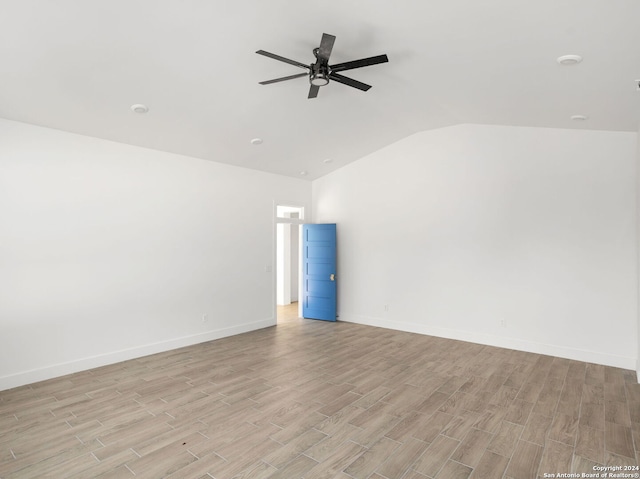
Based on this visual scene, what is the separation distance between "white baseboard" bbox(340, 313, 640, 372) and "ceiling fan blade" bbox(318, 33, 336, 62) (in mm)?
4869

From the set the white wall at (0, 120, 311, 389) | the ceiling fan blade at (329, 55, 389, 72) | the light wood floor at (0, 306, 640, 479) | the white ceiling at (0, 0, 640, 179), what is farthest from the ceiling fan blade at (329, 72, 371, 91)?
the white wall at (0, 120, 311, 389)

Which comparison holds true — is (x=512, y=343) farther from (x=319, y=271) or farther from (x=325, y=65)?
(x=325, y=65)

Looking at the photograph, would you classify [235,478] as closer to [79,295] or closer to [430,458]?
[430,458]

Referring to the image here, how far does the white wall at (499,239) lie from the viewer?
15.9 feet

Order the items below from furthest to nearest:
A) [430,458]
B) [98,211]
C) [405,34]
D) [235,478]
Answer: [98,211]
[405,34]
[430,458]
[235,478]

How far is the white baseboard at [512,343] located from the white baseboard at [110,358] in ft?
8.67

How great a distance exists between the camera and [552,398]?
3775mm

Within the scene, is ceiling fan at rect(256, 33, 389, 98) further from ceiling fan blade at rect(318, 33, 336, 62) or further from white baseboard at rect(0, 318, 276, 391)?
white baseboard at rect(0, 318, 276, 391)

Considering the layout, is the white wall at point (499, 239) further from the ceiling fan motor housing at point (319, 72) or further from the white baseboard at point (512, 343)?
the ceiling fan motor housing at point (319, 72)

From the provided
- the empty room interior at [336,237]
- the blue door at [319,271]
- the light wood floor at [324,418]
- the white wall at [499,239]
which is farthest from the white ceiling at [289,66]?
the light wood floor at [324,418]

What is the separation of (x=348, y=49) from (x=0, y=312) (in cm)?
468

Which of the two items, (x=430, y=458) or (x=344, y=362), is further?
(x=344, y=362)

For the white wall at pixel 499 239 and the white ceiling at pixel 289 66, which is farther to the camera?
the white wall at pixel 499 239

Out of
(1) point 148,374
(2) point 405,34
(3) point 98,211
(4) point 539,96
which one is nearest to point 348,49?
(2) point 405,34
